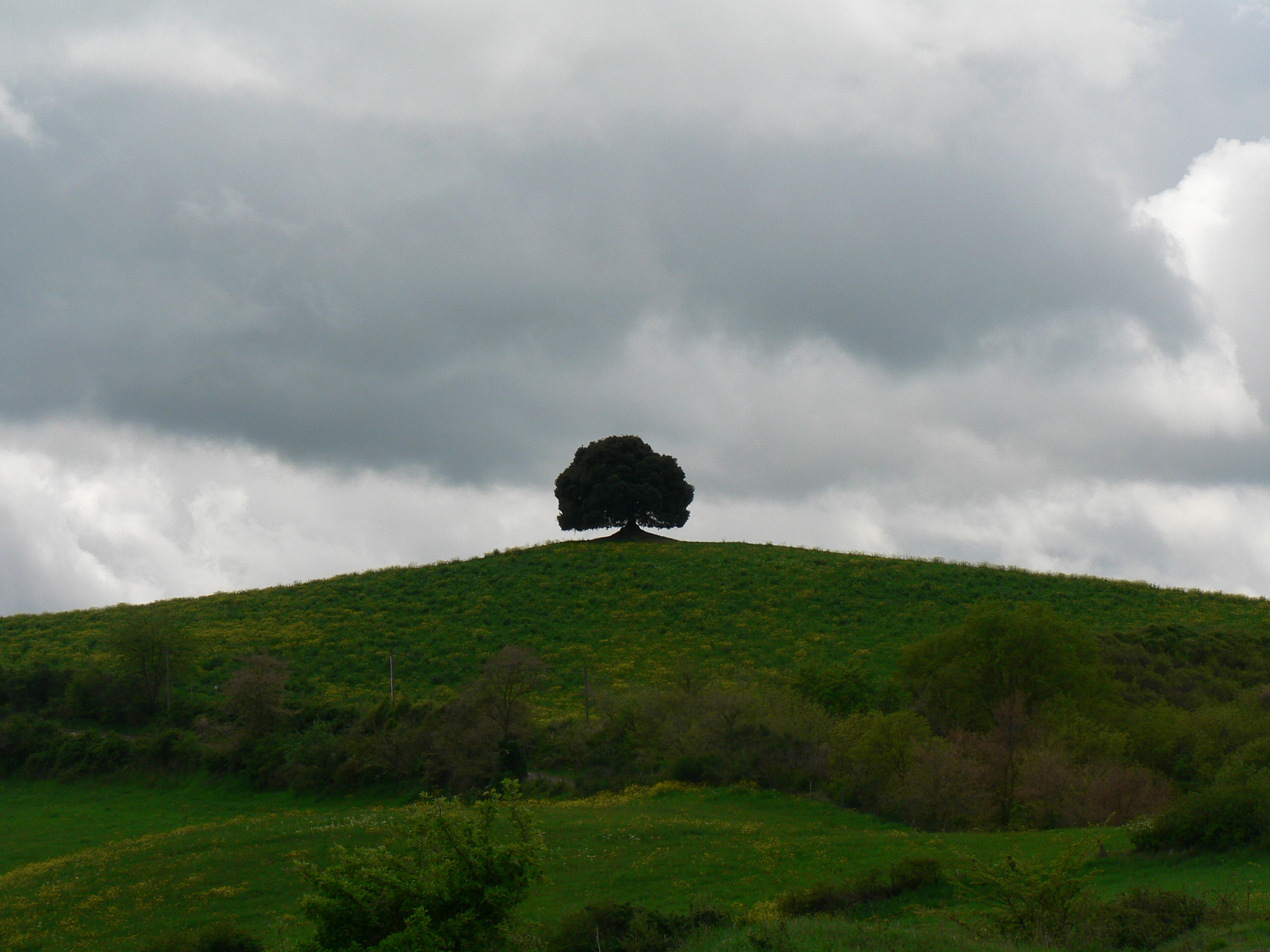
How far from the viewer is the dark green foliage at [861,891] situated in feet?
69.5

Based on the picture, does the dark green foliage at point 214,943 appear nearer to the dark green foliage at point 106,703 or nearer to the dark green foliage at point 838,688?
the dark green foliage at point 838,688

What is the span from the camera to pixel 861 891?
22.2 m

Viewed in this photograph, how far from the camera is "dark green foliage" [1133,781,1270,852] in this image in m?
24.8

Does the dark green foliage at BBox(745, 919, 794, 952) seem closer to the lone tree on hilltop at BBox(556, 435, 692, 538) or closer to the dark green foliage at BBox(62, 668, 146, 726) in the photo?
the dark green foliage at BBox(62, 668, 146, 726)

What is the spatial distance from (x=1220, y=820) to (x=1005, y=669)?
15523 mm

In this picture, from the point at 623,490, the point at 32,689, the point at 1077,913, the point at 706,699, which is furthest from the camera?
the point at 623,490

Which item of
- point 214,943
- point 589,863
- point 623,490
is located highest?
point 623,490

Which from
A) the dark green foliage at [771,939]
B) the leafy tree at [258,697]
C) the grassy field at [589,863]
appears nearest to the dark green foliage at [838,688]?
the grassy field at [589,863]

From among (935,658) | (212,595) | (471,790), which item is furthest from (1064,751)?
(212,595)

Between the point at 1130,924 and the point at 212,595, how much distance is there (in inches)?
3058

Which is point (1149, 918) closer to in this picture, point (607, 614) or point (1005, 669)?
point (1005, 669)

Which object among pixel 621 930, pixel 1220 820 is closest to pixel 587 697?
pixel 1220 820

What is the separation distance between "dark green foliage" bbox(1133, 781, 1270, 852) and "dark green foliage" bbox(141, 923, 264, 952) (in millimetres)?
21675

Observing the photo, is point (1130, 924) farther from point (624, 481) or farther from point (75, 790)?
point (624, 481)
